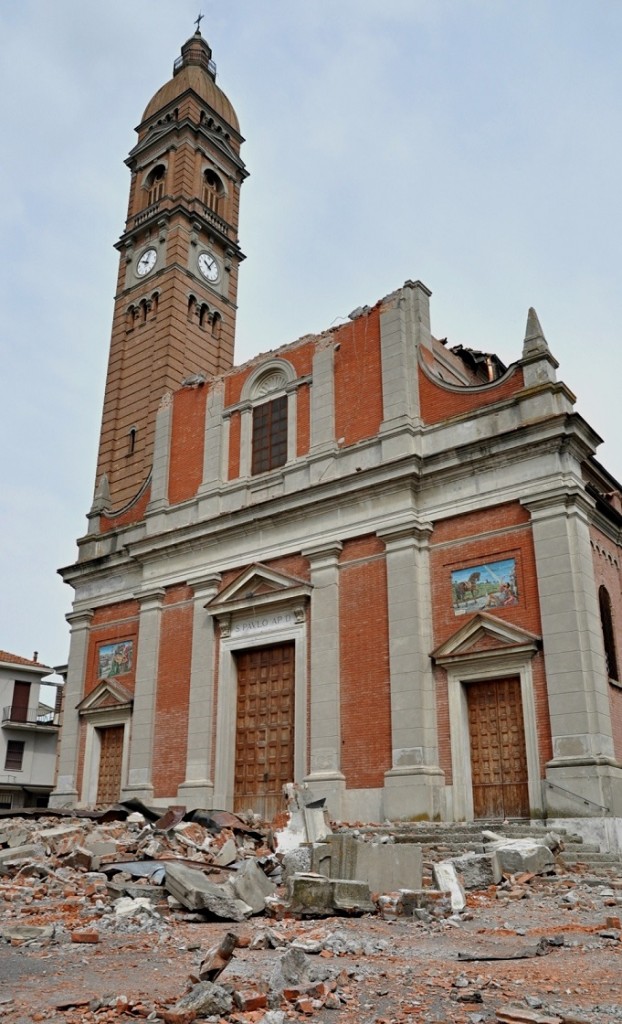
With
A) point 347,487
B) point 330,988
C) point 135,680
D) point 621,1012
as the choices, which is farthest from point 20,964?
point 135,680

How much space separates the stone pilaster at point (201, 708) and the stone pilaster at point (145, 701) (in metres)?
1.25

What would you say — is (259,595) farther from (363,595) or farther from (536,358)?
(536,358)

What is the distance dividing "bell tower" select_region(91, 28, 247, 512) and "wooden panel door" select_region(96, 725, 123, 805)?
8.88 metres

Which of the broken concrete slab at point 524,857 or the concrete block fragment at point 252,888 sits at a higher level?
the broken concrete slab at point 524,857

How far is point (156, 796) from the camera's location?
2008cm

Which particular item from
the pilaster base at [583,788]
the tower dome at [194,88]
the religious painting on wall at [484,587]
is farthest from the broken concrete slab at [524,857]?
the tower dome at [194,88]

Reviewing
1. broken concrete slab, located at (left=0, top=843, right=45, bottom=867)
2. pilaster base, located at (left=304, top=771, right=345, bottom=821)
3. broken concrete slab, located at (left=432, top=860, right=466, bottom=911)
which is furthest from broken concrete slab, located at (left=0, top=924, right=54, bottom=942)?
pilaster base, located at (left=304, top=771, right=345, bottom=821)

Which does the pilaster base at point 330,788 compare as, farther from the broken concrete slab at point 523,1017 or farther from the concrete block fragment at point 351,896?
the broken concrete slab at point 523,1017

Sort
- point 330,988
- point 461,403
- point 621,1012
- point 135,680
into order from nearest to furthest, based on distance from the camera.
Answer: point 621,1012 < point 330,988 < point 461,403 < point 135,680

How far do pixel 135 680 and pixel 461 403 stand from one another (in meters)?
10.6

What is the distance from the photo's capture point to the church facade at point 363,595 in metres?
15.4

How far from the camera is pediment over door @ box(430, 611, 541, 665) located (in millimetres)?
15305

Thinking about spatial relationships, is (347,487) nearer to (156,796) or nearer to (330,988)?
(156,796)

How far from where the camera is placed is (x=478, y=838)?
1352 centimetres
